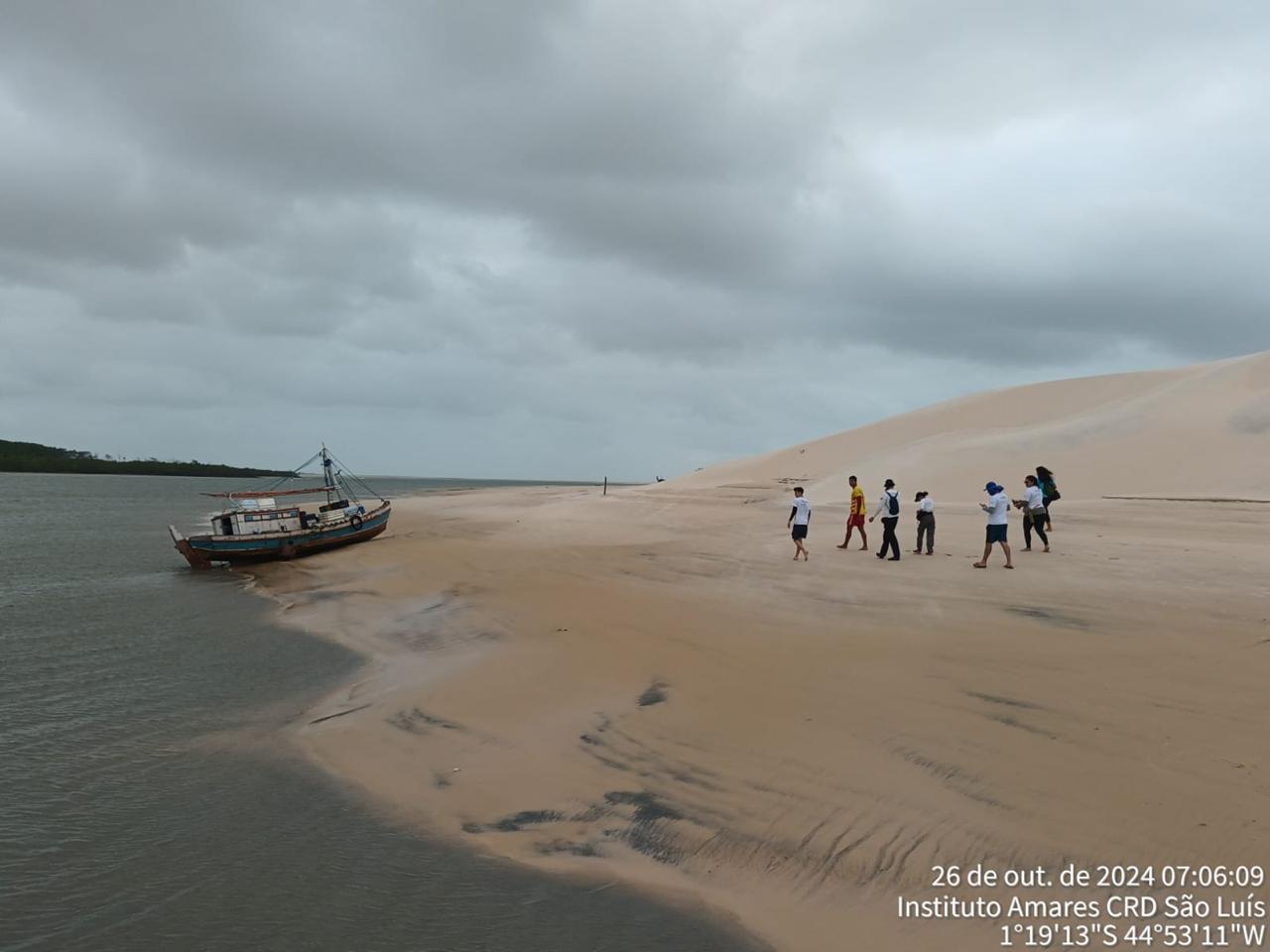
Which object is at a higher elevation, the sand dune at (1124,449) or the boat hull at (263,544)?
the sand dune at (1124,449)

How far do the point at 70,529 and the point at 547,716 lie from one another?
44.8m

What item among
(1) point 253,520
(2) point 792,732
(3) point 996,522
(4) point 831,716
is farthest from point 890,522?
(1) point 253,520

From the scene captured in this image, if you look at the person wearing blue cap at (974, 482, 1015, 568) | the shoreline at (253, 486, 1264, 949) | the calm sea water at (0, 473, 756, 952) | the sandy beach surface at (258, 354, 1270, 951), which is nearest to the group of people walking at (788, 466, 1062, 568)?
the person wearing blue cap at (974, 482, 1015, 568)

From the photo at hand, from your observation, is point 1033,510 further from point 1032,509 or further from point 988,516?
point 988,516

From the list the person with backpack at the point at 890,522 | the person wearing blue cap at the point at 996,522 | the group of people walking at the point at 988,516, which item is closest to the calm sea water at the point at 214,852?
the group of people walking at the point at 988,516

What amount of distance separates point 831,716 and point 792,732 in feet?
1.65

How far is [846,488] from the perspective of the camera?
106 feet

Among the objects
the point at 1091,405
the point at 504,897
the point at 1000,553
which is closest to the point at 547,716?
the point at 504,897

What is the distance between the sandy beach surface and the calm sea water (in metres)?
0.43

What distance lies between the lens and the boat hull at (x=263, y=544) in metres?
26.7

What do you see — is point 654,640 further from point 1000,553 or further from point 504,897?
point 1000,553

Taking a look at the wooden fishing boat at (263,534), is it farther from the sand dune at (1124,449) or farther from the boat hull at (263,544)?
the sand dune at (1124,449)

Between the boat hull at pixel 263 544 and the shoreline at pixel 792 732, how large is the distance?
15.0m

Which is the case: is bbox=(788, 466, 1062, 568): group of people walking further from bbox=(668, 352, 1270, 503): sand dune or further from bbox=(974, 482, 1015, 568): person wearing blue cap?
bbox=(668, 352, 1270, 503): sand dune
